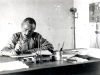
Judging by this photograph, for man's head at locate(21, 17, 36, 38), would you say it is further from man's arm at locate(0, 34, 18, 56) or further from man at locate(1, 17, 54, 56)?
man's arm at locate(0, 34, 18, 56)

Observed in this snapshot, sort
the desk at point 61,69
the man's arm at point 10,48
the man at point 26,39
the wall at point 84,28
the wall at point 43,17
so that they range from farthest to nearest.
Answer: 1. the wall at point 43,17
2. the wall at point 84,28
3. the man at point 26,39
4. the man's arm at point 10,48
5. the desk at point 61,69

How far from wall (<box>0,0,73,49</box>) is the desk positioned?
2.32m

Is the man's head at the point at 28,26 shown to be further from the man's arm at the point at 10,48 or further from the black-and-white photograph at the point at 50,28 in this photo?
the man's arm at the point at 10,48

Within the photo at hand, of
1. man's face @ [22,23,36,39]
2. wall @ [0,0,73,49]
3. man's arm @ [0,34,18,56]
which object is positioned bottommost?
man's arm @ [0,34,18,56]

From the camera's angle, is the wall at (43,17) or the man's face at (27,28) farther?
the wall at (43,17)

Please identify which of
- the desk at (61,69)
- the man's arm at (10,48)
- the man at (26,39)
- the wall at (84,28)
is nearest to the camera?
the desk at (61,69)

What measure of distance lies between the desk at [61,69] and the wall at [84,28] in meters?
1.48

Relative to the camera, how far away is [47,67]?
1.47 meters

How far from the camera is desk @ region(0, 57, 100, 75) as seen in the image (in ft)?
4.63

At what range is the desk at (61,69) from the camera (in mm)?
1411

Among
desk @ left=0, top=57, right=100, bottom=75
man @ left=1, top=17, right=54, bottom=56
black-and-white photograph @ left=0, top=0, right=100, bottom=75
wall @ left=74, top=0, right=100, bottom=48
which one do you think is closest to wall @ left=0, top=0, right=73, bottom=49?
black-and-white photograph @ left=0, top=0, right=100, bottom=75

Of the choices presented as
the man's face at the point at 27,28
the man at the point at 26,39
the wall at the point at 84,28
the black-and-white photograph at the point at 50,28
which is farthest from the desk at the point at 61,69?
the wall at the point at 84,28

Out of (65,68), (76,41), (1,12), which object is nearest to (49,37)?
(76,41)

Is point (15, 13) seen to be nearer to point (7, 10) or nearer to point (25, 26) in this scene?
point (7, 10)
